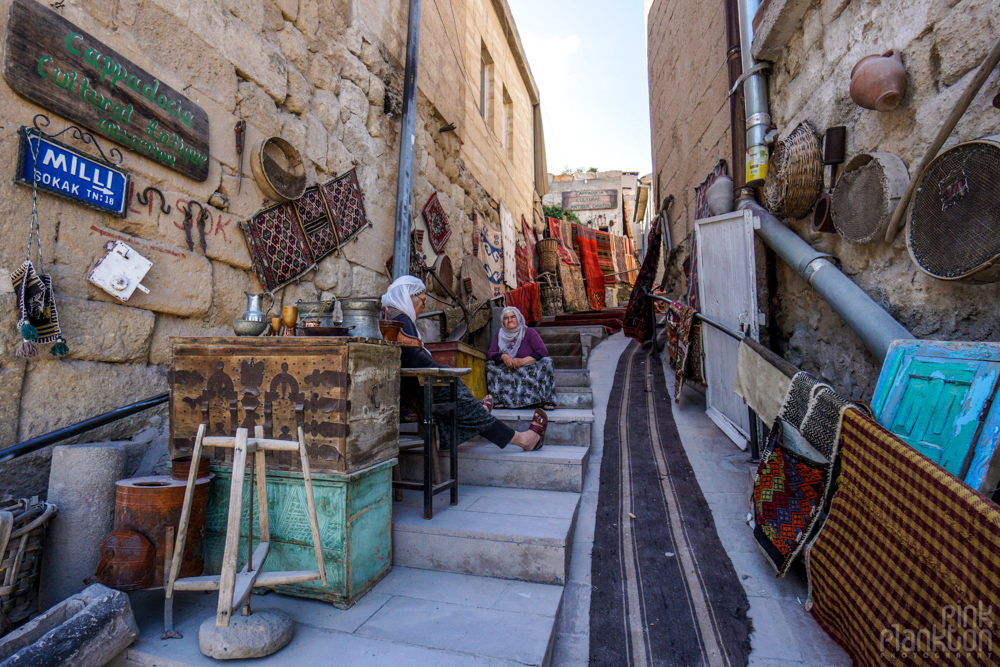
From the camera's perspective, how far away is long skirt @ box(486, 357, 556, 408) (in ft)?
14.6

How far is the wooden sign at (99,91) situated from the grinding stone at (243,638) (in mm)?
2104

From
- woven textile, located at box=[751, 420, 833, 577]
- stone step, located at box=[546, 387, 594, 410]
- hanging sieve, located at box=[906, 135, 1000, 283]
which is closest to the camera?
hanging sieve, located at box=[906, 135, 1000, 283]

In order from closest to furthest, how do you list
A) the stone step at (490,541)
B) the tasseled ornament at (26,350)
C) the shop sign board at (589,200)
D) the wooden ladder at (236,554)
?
the wooden ladder at (236,554) → the tasseled ornament at (26,350) → the stone step at (490,541) → the shop sign board at (589,200)

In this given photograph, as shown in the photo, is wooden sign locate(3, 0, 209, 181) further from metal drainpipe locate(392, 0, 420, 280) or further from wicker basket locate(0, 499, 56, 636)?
metal drainpipe locate(392, 0, 420, 280)

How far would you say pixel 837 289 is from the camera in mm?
2807

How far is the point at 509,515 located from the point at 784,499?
52.7 inches

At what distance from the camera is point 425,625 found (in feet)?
5.97

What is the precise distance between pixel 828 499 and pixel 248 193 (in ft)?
11.3

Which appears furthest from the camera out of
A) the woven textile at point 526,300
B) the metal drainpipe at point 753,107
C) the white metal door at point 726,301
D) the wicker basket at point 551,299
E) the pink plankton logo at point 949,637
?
the wicker basket at point 551,299

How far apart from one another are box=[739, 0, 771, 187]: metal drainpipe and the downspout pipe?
45 centimetres

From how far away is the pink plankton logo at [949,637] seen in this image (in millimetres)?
1150

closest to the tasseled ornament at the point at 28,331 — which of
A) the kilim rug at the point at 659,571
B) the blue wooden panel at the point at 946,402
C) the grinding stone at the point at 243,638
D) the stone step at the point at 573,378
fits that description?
the grinding stone at the point at 243,638

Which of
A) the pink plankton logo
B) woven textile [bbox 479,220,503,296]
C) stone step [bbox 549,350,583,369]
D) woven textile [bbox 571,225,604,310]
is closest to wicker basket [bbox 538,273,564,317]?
woven textile [bbox 479,220,503,296]

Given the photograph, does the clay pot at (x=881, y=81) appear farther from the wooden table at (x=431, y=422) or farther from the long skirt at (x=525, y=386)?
the long skirt at (x=525, y=386)
